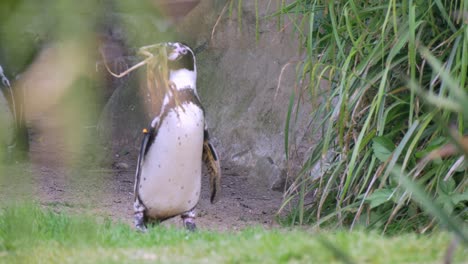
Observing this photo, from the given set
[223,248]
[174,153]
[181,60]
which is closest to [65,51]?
[223,248]

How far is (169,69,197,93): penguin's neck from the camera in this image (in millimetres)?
4234

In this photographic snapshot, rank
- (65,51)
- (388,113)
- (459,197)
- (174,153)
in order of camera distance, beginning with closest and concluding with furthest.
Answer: (65,51) → (459,197) → (174,153) → (388,113)

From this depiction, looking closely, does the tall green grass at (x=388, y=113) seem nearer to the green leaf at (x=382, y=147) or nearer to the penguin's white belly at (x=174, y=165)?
the green leaf at (x=382, y=147)

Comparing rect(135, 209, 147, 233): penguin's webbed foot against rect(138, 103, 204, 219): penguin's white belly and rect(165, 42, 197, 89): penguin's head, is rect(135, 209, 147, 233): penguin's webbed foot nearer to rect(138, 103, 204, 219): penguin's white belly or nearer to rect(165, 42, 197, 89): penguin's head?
rect(138, 103, 204, 219): penguin's white belly

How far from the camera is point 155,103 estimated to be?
4262 millimetres

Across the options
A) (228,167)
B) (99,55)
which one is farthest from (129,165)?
(99,55)

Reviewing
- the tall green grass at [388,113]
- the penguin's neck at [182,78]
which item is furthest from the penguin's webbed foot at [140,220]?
the tall green grass at [388,113]

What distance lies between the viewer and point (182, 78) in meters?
4.26

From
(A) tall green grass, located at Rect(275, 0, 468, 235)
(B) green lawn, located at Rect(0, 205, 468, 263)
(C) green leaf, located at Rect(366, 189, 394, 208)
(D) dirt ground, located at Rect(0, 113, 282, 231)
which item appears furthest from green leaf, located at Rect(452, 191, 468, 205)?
(B) green lawn, located at Rect(0, 205, 468, 263)

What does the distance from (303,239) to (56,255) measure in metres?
0.83

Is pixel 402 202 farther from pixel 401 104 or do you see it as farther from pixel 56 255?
pixel 56 255

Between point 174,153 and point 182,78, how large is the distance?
419 millimetres

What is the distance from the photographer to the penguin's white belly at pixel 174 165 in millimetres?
4168

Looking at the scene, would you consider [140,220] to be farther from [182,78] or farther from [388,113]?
[388,113]
